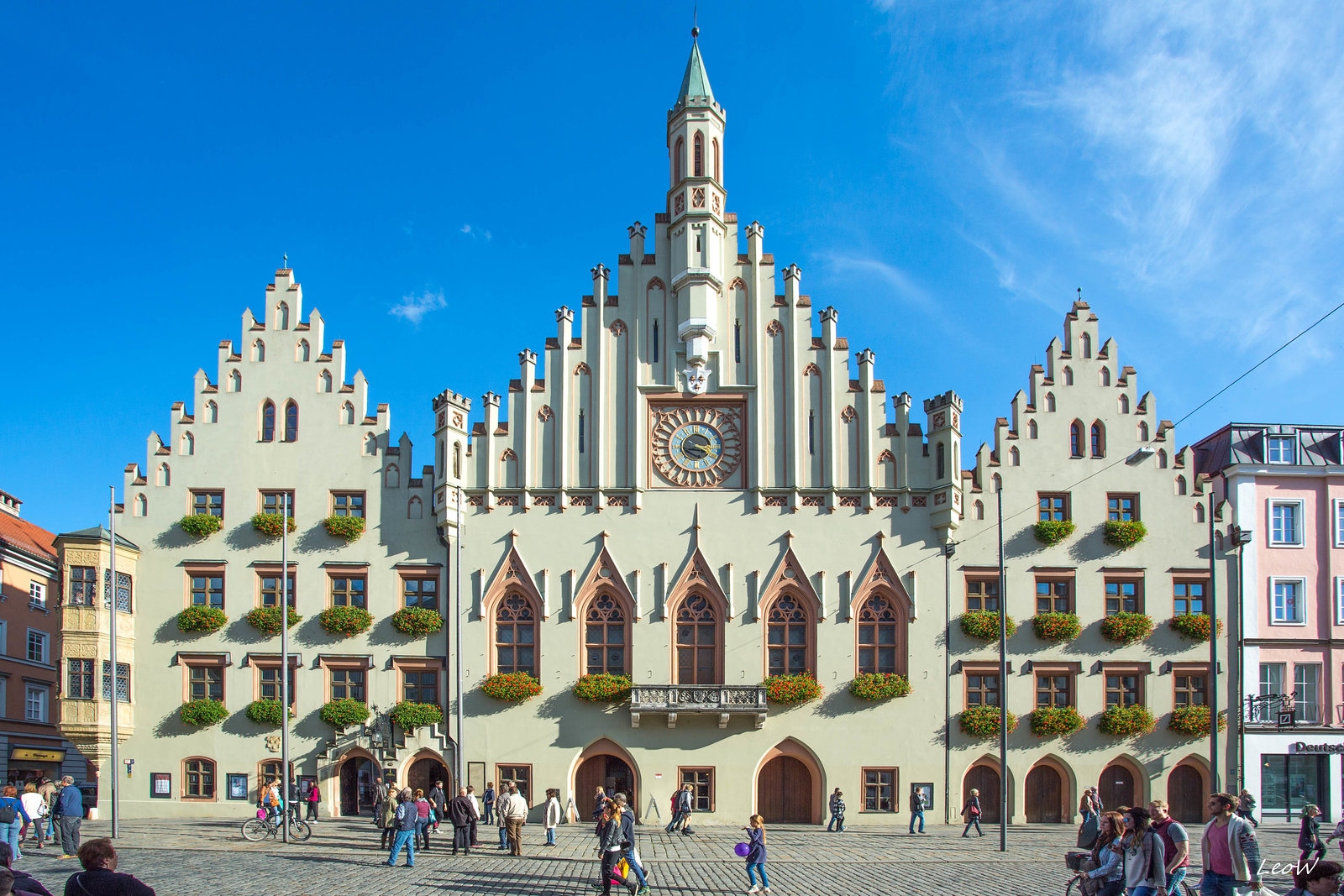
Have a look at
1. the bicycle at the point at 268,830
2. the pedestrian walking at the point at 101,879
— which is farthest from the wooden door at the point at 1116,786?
the pedestrian walking at the point at 101,879

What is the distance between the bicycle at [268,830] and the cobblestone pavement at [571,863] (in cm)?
41

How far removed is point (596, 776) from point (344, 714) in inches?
344

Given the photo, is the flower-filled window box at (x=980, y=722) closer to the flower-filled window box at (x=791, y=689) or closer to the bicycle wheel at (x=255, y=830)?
the flower-filled window box at (x=791, y=689)

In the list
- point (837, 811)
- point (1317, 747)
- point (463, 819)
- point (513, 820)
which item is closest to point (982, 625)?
point (837, 811)

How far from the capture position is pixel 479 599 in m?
42.2

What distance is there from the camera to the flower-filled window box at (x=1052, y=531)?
140ft

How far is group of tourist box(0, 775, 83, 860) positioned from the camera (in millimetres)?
26766

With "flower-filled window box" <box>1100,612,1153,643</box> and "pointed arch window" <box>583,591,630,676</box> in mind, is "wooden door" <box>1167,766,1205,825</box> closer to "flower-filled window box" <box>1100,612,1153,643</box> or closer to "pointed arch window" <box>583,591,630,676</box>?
"flower-filled window box" <box>1100,612,1153,643</box>

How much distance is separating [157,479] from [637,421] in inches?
672

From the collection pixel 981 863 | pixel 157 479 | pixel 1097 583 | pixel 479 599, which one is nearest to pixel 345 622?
pixel 479 599

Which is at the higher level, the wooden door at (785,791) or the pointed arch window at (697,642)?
the pointed arch window at (697,642)

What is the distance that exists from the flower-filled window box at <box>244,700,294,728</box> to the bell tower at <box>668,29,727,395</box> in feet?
58.8

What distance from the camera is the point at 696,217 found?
4375cm

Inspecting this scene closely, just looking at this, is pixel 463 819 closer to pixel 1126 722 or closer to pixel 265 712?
pixel 265 712
